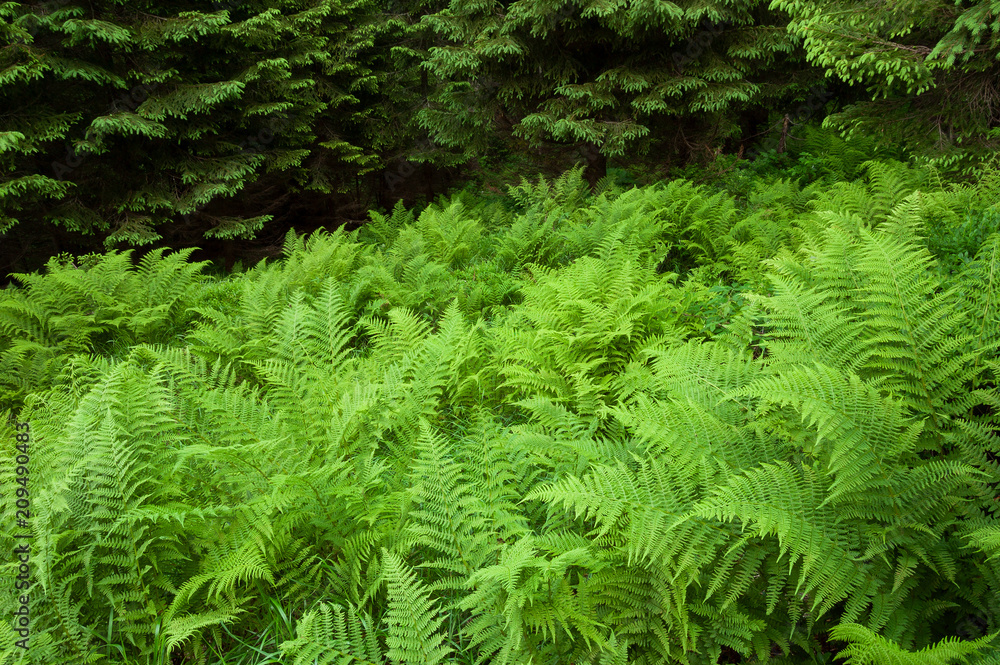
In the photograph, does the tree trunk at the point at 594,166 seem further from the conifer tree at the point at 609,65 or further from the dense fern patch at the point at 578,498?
the dense fern patch at the point at 578,498

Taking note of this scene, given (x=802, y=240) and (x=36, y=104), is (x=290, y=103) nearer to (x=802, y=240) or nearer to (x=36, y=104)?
(x=36, y=104)

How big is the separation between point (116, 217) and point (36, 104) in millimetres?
1472

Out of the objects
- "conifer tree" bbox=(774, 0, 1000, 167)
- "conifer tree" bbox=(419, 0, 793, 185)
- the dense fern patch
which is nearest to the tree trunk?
"conifer tree" bbox=(419, 0, 793, 185)

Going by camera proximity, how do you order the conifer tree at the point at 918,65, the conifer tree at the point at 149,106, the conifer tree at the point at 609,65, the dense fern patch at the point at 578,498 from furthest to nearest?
1. the conifer tree at the point at 609,65
2. the conifer tree at the point at 149,106
3. the conifer tree at the point at 918,65
4. the dense fern patch at the point at 578,498

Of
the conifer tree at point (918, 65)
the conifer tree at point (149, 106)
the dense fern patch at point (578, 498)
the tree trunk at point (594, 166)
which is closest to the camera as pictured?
the dense fern patch at point (578, 498)

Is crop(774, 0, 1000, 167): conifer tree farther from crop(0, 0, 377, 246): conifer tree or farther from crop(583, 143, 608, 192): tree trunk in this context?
crop(0, 0, 377, 246): conifer tree

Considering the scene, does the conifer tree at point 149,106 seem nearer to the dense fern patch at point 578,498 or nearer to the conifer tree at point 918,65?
the dense fern patch at point 578,498

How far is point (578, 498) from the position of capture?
75.5 inches

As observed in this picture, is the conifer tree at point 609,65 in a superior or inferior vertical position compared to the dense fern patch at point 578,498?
superior

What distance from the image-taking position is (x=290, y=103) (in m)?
7.39

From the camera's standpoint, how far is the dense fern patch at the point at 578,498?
70.2 inches

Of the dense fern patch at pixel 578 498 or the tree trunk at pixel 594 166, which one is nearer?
the dense fern patch at pixel 578 498

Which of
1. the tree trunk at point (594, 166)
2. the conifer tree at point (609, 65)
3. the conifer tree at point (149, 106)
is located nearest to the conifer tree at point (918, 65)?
the conifer tree at point (609, 65)

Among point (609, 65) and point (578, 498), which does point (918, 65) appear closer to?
point (609, 65)
